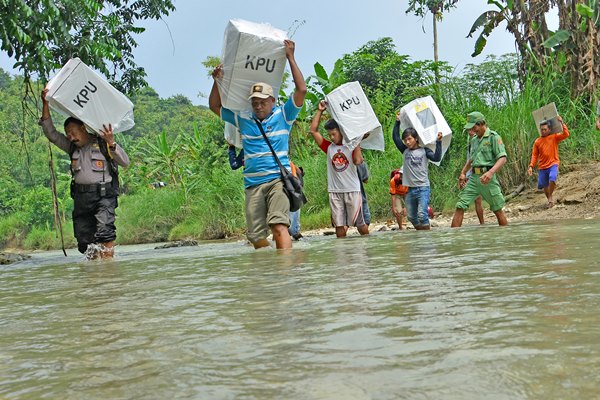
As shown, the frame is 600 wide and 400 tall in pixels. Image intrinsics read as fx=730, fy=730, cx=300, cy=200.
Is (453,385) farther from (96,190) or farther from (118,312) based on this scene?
(96,190)

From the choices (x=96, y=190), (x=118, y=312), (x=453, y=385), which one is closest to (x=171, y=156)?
(x=96, y=190)

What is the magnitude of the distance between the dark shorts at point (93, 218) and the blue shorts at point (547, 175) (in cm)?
662

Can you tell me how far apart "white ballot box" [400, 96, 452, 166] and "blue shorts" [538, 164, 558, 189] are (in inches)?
69.0

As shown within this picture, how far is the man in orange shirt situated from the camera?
10.5m

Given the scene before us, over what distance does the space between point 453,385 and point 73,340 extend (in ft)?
4.22

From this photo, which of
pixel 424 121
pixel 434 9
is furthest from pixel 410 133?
pixel 434 9

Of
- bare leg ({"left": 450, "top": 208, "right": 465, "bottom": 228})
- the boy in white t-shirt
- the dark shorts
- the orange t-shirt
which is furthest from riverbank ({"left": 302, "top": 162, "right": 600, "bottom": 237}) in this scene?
the dark shorts

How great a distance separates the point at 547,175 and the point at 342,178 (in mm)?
3828

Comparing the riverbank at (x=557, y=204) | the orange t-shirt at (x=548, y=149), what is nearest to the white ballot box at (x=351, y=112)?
the riverbank at (x=557, y=204)

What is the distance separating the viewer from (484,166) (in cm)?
848

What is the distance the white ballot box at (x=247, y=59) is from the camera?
6.11m

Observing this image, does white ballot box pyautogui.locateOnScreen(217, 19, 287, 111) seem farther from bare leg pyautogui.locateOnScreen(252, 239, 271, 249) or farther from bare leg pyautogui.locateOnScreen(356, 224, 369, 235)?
bare leg pyautogui.locateOnScreen(356, 224, 369, 235)

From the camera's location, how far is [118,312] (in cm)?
279

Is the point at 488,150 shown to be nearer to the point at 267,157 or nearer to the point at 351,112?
the point at 351,112
